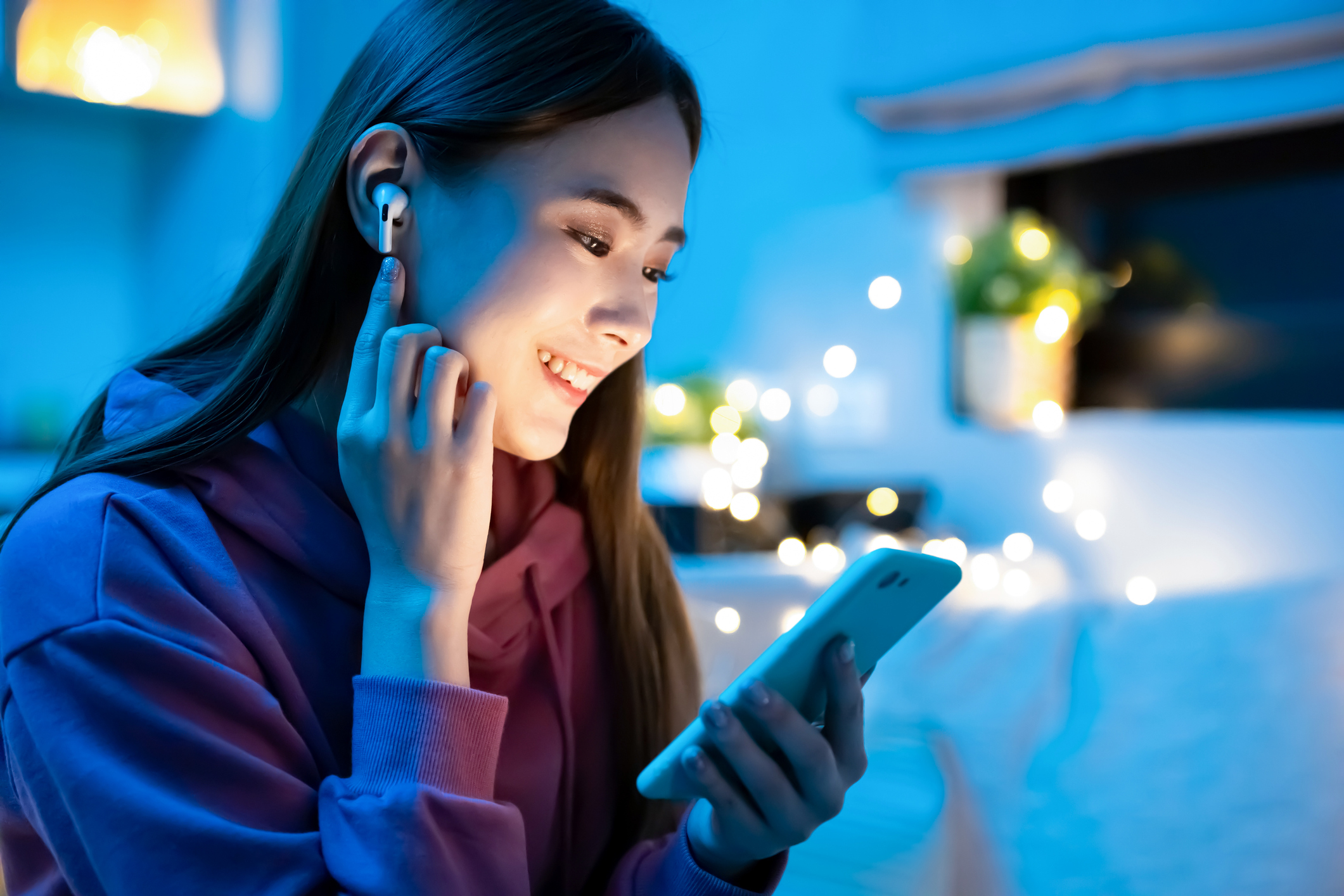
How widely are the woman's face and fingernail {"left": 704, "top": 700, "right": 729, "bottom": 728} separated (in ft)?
0.78

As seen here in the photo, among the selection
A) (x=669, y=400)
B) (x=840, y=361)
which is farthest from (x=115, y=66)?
(x=840, y=361)

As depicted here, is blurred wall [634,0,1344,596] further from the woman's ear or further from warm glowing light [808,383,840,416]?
the woman's ear

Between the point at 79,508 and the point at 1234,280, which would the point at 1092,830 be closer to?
the point at 79,508

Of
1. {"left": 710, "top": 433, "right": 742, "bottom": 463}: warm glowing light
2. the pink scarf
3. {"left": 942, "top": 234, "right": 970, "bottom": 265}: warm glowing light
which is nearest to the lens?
the pink scarf

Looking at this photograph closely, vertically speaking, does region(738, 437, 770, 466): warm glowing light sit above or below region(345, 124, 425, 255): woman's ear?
above

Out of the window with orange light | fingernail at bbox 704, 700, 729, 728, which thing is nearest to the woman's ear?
fingernail at bbox 704, 700, 729, 728

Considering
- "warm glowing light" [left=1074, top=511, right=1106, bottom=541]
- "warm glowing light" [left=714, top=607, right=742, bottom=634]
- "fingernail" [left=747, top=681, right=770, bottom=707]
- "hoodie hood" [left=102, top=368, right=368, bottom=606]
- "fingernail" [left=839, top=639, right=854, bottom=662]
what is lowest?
"hoodie hood" [left=102, top=368, right=368, bottom=606]

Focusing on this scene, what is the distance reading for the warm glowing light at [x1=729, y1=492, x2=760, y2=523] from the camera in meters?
1.72

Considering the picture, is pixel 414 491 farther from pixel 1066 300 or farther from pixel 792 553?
pixel 1066 300

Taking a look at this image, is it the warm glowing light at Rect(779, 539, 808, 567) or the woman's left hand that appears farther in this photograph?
the warm glowing light at Rect(779, 539, 808, 567)

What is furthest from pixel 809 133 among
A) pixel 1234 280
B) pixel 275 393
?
pixel 275 393

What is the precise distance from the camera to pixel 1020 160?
5.33 ft

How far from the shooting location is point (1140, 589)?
4.50ft

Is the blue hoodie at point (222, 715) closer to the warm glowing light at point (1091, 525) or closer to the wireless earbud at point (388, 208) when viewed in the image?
the wireless earbud at point (388, 208)
